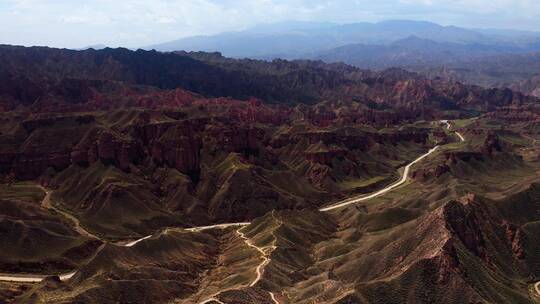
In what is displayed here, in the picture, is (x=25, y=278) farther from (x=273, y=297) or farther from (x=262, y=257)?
(x=273, y=297)

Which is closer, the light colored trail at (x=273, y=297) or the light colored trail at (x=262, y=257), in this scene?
the light colored trail at (x=273, y=297)

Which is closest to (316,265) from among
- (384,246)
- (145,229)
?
(384,246)

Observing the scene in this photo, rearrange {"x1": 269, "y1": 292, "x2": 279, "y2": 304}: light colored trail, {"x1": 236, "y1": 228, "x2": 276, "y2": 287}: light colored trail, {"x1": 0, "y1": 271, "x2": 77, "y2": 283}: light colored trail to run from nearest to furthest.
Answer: {"x1": 269, "y1": 292, "x2": 279, "y2": 304}: light colored trail
{"x1": 236, "y1": 228, "x2": 276, "y2": 287}: light colored trail
{"x1": 0, "y1": 271, "x2": 77, "y2": 283}: light colored trail

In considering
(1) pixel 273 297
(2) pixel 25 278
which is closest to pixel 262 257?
(1) pixel 273 297

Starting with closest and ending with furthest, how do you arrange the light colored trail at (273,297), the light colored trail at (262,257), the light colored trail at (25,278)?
the light colored trail at (273,297)
the light colored trail at (262,257)
the light colored trail at (25,278)

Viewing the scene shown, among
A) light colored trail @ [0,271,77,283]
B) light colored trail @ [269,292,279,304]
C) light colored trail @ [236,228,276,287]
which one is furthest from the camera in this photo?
light colored trail @ [0,271,77,283]

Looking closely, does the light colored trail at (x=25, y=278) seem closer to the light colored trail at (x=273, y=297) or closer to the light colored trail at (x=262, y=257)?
the light colored trail at (x=262, y=257)

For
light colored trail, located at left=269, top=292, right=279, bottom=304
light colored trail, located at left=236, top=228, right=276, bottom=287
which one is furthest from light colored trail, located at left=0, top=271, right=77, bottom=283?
light colored trail, located at left=269, top=292, right=279, bottom=304

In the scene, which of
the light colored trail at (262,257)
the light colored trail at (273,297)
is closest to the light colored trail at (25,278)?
the light colored trail at (262,257)

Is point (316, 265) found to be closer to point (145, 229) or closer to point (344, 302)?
point (344, 302)

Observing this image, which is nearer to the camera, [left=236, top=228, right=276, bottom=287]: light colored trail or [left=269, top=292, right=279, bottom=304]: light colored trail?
[left=269, top=292, right=279, bottom=304]: light colored trail

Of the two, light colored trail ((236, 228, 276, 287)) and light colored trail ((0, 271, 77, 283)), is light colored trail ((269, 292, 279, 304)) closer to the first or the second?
light colored trail ((236, 228, 276, 287))

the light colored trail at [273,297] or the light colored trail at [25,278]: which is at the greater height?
the light colored trail at [273,297]
